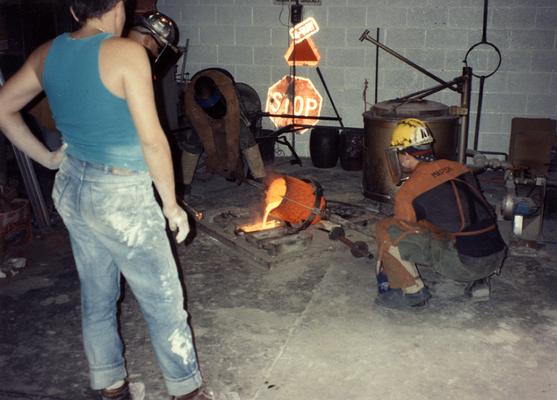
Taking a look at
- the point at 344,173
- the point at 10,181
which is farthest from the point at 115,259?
the point at 344,173

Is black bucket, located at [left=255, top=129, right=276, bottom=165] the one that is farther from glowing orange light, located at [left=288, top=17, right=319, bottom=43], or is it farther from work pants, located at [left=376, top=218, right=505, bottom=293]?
work pants, located at [left=376, top=218, right=505, bottom=293]

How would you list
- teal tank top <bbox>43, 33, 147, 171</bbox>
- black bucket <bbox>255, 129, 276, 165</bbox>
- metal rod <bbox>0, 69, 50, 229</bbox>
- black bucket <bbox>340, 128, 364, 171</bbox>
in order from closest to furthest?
1. teal tank top <bbox>43, 33, 147, 171</bbox>
2. metal rod <bbox>0, 69, 50, 229</bbox>
3. black bucket <bbox>340, 128, 364, 171</bbox>
4. black bucket <bbox>255, 129, 276, 165</bbox>

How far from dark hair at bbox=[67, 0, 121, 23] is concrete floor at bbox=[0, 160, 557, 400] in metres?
2.03

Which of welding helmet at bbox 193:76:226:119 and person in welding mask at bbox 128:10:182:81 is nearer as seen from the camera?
person in welding mask at bbox 128:10:182:81

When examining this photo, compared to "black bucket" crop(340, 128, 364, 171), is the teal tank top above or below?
above

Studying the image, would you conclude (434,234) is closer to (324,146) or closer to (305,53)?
(324,146)

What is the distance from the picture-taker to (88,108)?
7.50ft

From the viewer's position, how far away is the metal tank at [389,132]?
6352 millimetres

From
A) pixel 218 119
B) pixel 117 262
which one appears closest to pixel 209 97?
pixel 218 119

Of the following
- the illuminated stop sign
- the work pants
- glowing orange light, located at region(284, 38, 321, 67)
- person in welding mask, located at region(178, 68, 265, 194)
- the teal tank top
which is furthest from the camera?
the illuminated stop sign

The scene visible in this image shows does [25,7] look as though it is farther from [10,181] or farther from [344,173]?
[344,173]

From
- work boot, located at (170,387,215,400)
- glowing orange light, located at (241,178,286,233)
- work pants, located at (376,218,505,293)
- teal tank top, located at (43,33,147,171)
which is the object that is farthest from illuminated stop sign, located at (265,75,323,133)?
teal tank top, located at (43,33,147,171)

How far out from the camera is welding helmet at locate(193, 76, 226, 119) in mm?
6637

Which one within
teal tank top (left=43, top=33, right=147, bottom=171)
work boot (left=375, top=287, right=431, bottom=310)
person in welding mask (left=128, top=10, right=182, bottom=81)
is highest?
person in welding mask (left=128, top=10, right=182, bottom=81)
